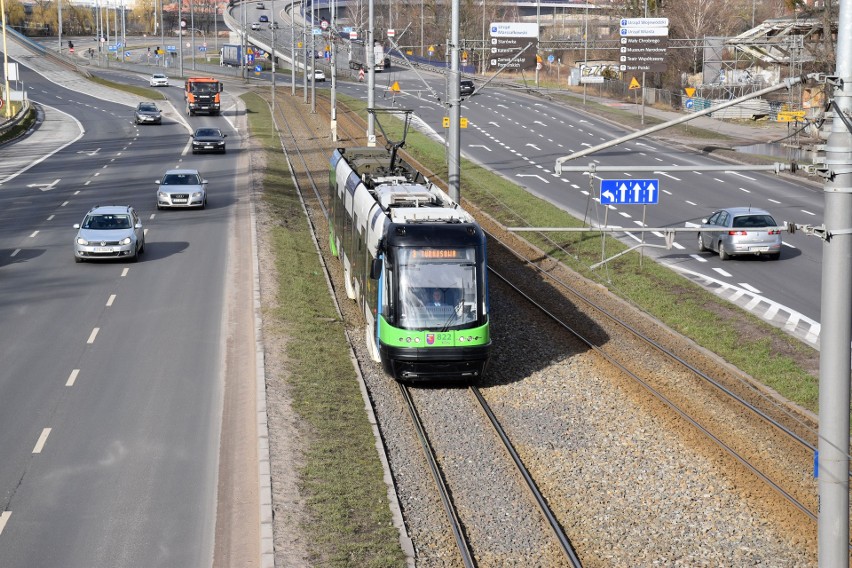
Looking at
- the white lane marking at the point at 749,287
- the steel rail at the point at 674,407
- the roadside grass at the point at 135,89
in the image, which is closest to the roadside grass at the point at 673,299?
the white lane marking at the point at 749,287

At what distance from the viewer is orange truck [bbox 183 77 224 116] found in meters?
82.1

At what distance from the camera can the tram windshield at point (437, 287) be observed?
20125 mm

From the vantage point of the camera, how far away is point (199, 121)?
81.0 m

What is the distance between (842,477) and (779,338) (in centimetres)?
1472

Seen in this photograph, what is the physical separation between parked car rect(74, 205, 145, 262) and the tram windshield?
1399 cm

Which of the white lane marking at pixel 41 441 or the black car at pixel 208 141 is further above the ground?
the black car at pixel 208 141

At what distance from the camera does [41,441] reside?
17141 millimetres

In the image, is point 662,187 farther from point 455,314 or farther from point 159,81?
point 159,81

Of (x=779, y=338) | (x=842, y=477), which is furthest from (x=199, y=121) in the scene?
(x=842, y=477)

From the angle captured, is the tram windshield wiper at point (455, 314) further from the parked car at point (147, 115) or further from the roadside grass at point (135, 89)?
the roadside grass at point (135, 89)

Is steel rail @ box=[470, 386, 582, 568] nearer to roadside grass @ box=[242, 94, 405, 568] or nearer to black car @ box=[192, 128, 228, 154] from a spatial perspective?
roadside grass @ box=[242, 94, 405, 568]

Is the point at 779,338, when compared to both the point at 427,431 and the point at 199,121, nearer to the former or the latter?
the point at 427,431

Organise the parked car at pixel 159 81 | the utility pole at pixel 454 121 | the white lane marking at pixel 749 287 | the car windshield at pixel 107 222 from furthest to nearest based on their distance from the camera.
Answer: the parked car at pixel 159 81, the car windshield at pixel 107 222, the utility pole at pixel 454 121, the white lane marking at pixel 749 287

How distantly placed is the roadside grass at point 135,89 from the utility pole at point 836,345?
93530 millimetres
